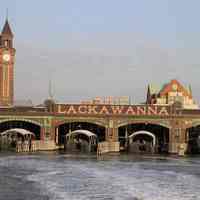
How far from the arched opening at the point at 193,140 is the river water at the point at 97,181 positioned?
34300 mm

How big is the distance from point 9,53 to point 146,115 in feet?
165

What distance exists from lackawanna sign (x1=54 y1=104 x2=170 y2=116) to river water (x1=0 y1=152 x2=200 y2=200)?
1285 inches

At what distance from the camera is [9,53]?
5148 inches

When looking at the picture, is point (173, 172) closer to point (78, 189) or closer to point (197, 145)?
point (78, 189)

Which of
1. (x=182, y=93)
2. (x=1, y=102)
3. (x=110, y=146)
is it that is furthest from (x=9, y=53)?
(x=182, y=93)

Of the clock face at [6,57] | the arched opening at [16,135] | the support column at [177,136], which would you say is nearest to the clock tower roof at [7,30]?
the clock face at [6,57]

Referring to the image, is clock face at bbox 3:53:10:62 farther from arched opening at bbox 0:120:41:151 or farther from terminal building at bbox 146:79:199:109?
terminal building at bbox 146:79:199:109

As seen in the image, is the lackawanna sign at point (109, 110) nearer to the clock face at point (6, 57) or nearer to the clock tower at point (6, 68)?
the clock tower at point (6, 68)

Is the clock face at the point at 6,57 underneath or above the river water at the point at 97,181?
above

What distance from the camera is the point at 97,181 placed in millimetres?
48562

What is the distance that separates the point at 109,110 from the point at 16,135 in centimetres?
2506

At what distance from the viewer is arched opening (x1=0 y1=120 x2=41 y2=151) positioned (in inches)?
3918

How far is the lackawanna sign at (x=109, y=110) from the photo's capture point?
100m

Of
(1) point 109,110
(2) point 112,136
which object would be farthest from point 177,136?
→ (1) point 109,110
